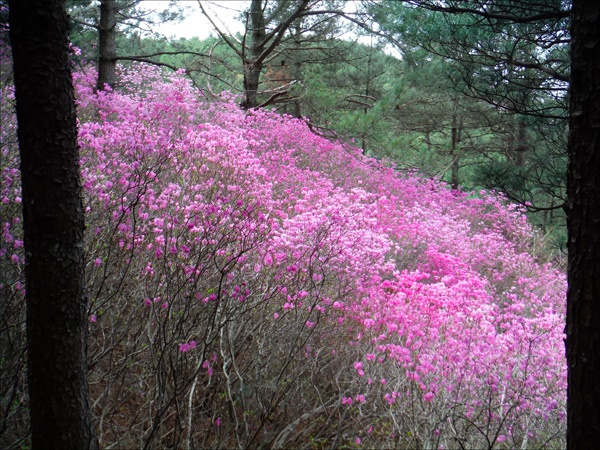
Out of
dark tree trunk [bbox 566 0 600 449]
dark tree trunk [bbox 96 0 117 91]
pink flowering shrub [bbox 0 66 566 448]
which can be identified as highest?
dark tree trunk [bbox 96 0 117 91]

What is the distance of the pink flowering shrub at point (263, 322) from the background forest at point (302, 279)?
0.03 meters

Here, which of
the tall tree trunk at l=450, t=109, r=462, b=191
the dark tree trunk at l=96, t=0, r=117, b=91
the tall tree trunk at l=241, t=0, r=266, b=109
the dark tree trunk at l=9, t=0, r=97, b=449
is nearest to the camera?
the dark tree trunk at l=9, t=0, r=97, b=449

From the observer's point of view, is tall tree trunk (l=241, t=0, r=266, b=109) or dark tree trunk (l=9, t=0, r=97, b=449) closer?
dark tree trunk (l=9, t=0, r=97, b=449)

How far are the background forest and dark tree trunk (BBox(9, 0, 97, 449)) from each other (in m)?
0.49

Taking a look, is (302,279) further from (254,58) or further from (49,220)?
(254,58)

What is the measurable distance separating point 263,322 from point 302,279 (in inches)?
21.4

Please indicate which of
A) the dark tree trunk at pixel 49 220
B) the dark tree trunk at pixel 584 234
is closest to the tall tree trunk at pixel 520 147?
the dark tree trunk at pixel 584 234

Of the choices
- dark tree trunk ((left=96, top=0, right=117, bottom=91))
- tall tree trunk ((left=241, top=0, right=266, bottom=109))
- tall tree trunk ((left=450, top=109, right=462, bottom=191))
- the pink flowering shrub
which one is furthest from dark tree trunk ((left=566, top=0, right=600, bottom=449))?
tall tree trunk ((left=450, top=109, right=462, bottom=191))

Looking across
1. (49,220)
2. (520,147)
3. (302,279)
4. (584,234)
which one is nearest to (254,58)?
(520,147)

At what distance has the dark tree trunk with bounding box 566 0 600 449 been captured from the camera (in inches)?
65.4

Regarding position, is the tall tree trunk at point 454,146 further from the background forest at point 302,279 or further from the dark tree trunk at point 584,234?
the dark tree trunk at point 584,234

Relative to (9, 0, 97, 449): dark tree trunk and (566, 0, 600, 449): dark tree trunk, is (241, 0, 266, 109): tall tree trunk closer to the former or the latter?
(9, 0, 97, 449): dark tree trunk

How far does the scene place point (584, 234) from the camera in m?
1.70

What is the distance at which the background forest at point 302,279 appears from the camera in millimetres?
3209
